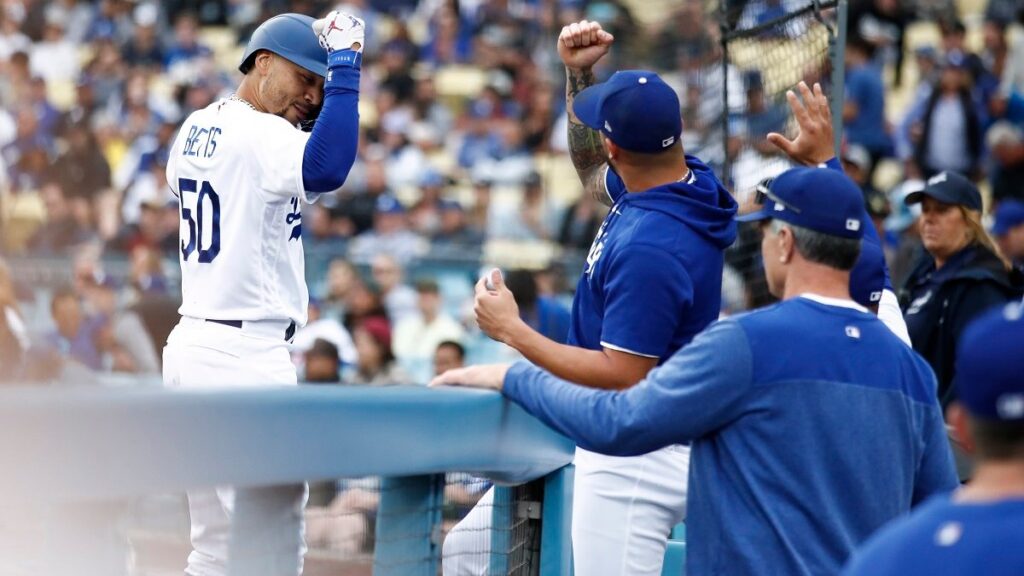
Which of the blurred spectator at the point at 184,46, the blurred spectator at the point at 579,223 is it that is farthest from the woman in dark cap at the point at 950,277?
the blurred spectator at the point at 184,46

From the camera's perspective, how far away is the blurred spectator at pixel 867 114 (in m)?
11.7

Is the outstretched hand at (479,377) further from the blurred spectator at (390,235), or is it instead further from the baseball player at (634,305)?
the blurred spectator at (390,235)

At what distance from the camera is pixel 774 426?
2.67 meters

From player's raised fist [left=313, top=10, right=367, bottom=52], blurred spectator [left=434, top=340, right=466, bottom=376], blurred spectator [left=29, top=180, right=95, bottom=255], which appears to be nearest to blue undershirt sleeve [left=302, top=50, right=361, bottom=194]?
player's raised fist [left=313, top=10, right=367, bottom=52]

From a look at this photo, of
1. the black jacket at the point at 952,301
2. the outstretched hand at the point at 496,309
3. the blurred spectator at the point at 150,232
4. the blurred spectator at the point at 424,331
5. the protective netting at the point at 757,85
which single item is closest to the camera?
the outstretched hand at the point at 496,309

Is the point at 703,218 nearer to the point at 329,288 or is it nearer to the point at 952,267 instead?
the point at 952,267

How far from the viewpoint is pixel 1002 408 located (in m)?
1.74

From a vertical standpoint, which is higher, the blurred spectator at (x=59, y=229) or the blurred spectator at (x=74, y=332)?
the blurred spectator at (x=59, y=229)

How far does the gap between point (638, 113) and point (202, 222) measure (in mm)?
1292

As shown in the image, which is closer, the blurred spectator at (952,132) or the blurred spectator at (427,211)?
the blurred spectator at (952,132)

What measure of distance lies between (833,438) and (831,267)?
13.8 inches

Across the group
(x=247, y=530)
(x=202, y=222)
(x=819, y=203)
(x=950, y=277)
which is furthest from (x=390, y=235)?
(x=247, y=530)

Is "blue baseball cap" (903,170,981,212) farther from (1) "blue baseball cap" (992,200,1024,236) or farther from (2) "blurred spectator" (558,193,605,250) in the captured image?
(2) "blurred spectator" (558,193,605,250)

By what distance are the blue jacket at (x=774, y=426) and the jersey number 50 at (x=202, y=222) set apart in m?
1.38
